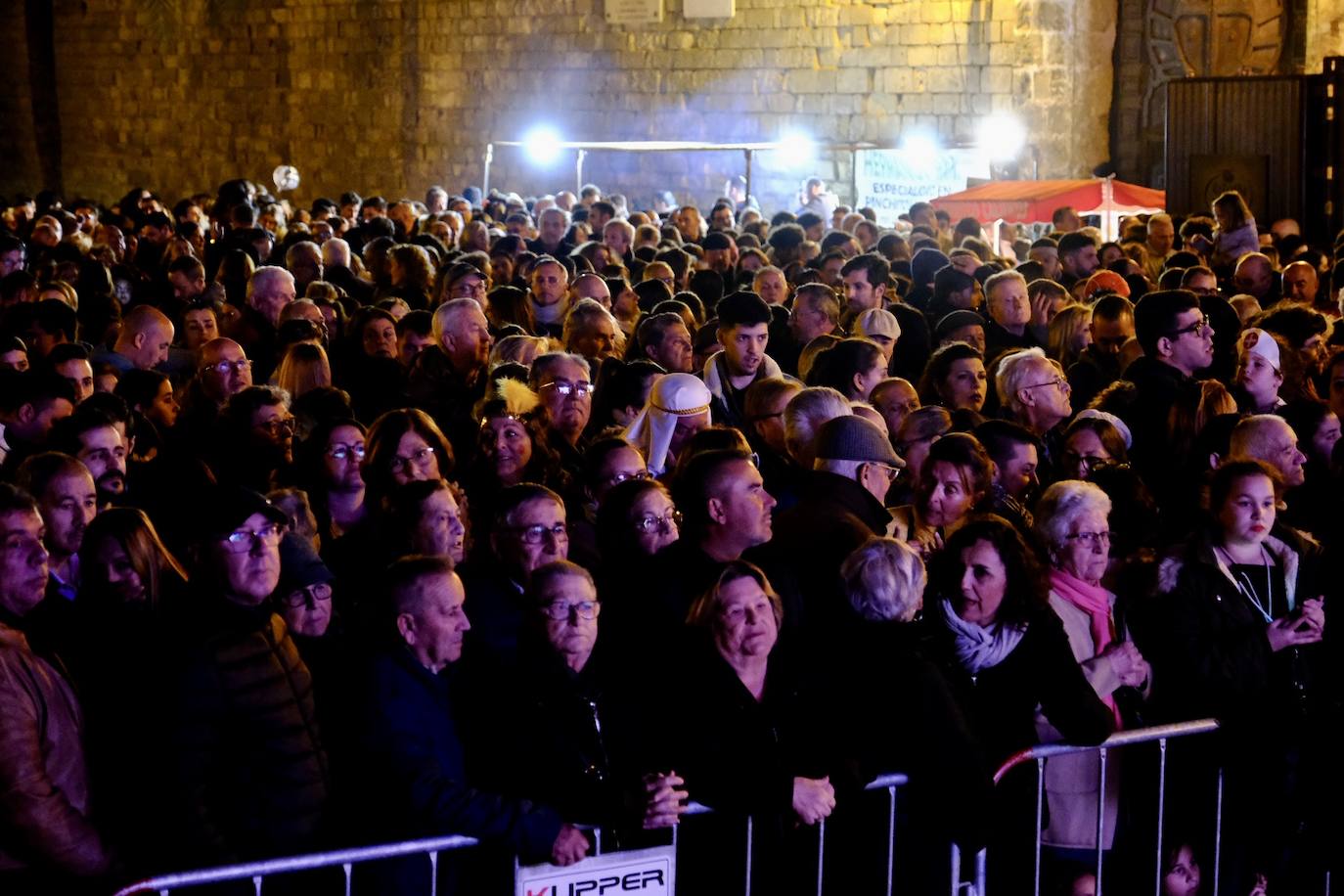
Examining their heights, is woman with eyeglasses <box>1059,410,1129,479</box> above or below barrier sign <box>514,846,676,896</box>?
above

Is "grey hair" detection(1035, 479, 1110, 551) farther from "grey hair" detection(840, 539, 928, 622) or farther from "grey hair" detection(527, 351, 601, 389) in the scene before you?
"grey hair" detection(527, 351, 601, 389)

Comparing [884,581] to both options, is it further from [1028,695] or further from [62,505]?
[62,505]

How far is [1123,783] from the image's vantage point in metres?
4.84

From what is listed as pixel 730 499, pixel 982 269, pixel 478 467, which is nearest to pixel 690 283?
pixel 982 269

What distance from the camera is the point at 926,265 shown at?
11.2 metres

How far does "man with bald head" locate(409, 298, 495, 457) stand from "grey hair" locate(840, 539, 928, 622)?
334 cm

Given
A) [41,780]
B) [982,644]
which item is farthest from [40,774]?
[982,644]

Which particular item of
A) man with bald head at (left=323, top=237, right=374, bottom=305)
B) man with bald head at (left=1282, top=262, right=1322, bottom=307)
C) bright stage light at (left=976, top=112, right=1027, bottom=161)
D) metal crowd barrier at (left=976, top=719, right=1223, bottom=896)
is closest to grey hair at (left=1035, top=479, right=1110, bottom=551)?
metal crowd barrier at (left=976, top=719, right=1223, bottom=896)

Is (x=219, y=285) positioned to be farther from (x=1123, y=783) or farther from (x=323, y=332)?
(x=1123, y=783)

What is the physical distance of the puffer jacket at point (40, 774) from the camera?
377 centimetres

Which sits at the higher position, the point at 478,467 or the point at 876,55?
the point at 876,55

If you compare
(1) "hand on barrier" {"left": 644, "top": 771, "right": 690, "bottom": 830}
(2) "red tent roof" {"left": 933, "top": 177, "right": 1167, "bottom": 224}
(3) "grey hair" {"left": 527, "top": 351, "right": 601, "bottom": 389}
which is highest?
(2) "red tent roof" {"left": 933, "top": 177, "right": 1167, "bottom": 224}

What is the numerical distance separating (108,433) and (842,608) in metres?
2.58

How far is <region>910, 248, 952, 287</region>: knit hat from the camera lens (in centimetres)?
1112
